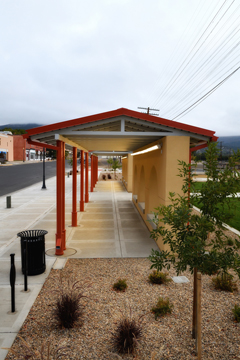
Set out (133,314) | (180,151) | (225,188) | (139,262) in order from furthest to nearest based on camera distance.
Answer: (180,151), (139,262), (133,314), (225,188)

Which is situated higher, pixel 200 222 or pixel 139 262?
pixel 200 222

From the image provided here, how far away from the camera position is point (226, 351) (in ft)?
13.2

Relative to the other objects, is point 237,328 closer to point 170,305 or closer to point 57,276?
point 170,305

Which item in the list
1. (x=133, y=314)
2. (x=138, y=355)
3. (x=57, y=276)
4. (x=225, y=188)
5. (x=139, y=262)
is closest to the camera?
(x=225, y=188)

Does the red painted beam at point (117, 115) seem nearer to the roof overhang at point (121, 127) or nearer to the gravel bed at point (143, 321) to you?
the roof overhang at point (121, 127)

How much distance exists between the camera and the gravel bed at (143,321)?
159 inches

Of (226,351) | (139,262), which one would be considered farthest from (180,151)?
(226,351)

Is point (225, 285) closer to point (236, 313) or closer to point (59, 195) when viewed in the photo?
point (236, 313)

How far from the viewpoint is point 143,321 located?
15.7 feet

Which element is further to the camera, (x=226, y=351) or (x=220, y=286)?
(x=220, y=286)

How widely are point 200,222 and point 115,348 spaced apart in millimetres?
2291

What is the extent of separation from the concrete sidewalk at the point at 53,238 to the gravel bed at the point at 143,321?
11.8 inches

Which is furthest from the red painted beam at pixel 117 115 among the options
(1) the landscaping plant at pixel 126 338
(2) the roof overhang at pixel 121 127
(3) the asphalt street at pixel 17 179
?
(3) the asphalt street at pixel 17 179

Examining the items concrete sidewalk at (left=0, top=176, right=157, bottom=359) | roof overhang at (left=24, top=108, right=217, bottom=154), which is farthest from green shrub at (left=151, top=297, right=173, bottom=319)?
roof overhang at (left=24, top=108, right=217, bottom=154)
